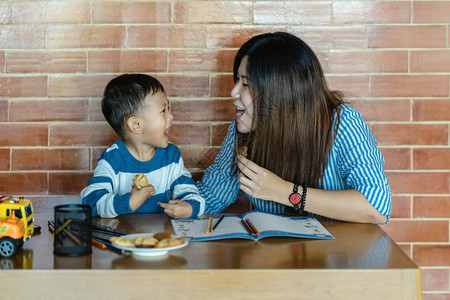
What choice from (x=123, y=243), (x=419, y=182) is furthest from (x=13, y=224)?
(x=419, y=182)

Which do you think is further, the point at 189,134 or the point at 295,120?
the point at 189,134

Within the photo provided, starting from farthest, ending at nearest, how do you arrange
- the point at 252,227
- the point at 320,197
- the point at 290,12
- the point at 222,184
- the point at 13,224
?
the point at 290,12, the point at 222,184, the point at 320,197, the point at 252,227, the point at 13,224

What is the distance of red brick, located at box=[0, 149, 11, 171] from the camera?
2.48 metres

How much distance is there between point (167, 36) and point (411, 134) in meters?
1.12

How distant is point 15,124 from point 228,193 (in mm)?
980

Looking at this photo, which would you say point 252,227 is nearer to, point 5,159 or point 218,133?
point 218,133

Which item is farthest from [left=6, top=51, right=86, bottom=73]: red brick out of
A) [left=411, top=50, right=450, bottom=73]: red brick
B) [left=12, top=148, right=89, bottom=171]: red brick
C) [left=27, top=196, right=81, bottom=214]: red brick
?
[left=411, top=50, right=450, bottom=73]: red brick

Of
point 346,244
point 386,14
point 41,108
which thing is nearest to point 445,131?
point 386,14

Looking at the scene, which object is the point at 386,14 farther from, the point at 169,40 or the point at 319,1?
the point at 169,40

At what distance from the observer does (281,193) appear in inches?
71.2

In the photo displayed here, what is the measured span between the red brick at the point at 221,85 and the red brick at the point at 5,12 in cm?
90

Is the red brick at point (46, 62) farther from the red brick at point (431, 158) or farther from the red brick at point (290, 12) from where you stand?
the red brick at point (431, 158)

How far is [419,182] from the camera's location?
8.11ft

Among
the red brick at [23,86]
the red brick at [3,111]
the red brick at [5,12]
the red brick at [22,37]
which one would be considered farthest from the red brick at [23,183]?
the red brick at [5,12]
